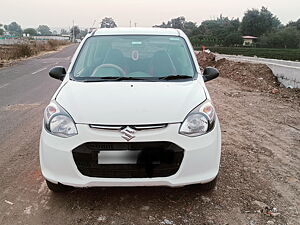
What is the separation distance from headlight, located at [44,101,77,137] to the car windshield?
2.44 ft

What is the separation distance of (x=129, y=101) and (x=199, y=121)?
0.67 meters

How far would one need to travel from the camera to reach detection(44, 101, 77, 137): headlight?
2.81 meters

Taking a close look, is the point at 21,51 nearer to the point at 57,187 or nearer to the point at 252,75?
the point at 252,75

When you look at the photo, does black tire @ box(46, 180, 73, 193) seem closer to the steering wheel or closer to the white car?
the white car

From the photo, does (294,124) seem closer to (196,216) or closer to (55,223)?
(196,216)

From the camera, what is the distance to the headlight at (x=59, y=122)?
2.81 meters

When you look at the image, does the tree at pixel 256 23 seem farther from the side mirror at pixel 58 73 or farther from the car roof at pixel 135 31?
the side mirror at pixel 58 73

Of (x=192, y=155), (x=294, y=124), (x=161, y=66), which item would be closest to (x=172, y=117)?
(x=192, y=155)

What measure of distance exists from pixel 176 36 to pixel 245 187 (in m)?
2.18

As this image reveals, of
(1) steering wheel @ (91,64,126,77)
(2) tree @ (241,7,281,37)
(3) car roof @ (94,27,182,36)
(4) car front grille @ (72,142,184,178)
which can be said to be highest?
(2) tree @ (241,7,281,37)

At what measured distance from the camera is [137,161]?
270 centimetres

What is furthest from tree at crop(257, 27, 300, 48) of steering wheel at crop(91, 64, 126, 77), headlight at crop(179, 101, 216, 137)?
headlight at crop(179, 101, 216, 137)

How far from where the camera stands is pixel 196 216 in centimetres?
290

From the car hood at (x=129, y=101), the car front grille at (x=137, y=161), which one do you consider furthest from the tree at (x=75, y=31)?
the car front grille at (x=137, y=161)
